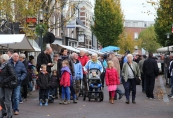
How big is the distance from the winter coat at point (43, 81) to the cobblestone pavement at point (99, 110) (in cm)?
69

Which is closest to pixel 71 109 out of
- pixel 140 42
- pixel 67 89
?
pixel 67 89

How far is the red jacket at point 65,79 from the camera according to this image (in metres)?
14.2

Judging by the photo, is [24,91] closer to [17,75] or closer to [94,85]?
[94,85]

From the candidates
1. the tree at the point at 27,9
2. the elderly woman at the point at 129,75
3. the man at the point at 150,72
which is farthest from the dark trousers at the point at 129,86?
the tree at the point at 27,9

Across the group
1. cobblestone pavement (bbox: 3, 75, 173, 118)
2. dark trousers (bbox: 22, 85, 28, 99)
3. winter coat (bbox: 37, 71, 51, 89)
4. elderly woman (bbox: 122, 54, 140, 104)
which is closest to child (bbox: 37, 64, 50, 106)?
winter coat (bbox: 37, 71, 51, 89)

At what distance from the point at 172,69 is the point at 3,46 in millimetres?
7336

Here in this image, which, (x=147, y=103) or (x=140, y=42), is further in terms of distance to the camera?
(x=140, y=42)

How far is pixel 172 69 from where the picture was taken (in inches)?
670

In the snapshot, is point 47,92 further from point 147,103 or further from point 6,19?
point 6,19

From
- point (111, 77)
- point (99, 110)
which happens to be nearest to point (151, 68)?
point (111, 77)

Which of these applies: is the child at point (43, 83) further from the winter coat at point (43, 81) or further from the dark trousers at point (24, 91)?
the dark trousers at point (24, 91)

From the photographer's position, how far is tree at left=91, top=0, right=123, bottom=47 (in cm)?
6184

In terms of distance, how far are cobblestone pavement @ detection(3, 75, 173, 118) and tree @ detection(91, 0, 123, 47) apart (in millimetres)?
46572

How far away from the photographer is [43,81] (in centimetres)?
1389
